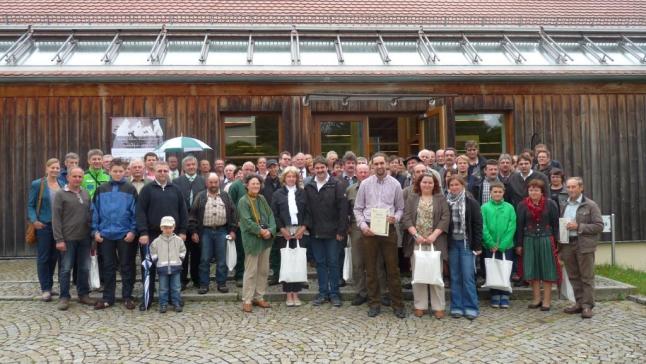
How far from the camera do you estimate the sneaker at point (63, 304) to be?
20.8 feet

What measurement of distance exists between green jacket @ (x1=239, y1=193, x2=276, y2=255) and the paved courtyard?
30.7 inches

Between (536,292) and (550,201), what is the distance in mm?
1165

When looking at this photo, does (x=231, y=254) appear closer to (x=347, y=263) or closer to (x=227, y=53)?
(x=347, y=263)

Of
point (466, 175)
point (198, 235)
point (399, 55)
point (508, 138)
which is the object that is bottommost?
point (198, 235)

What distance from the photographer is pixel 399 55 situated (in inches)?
453

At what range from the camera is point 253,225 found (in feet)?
20.9

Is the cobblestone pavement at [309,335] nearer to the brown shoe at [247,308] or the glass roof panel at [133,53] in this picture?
the brown shoe at [247,308]

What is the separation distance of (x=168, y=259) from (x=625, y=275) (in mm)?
7009

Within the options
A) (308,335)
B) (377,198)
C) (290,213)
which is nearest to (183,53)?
(290,213)

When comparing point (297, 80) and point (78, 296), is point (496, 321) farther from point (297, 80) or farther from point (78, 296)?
point (297, 80)

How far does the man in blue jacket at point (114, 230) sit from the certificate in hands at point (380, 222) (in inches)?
118

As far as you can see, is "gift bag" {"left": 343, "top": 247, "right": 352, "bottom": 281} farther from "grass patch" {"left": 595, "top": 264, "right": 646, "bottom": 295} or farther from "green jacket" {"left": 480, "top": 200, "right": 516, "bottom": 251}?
"grass patch" {"left": 595, "top": 264, "right": 646, "bottom": 295}

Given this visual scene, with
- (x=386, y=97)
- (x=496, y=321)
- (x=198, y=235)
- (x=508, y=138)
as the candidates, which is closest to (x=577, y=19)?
(x=508, y=138)

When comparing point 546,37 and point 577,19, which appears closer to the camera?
point 546,37
